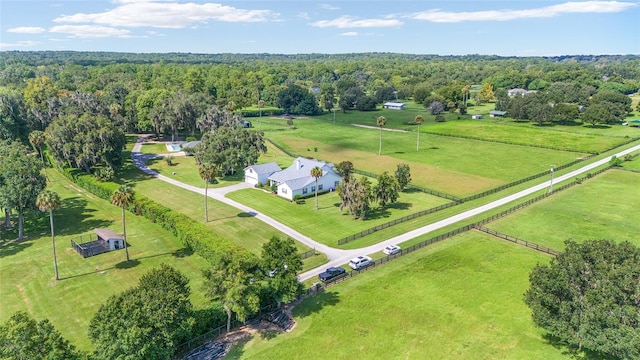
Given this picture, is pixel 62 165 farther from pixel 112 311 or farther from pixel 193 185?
pixel 112 311

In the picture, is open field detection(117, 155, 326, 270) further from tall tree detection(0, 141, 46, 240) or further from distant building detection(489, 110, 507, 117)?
distant building detection(489, 110, 507, 117)

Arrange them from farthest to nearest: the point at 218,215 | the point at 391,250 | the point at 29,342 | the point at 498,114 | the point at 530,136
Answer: the point at 498,114 → the point at 530,136 → the point at 218,215 → the point at 391,250 → the point at 29,342

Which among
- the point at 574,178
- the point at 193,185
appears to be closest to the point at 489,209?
the point at 574,178

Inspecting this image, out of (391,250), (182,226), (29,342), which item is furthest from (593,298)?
(182,226)

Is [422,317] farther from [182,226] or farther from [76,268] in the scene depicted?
[76,268]

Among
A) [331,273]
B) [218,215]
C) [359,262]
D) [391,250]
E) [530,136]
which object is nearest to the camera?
[331,273]

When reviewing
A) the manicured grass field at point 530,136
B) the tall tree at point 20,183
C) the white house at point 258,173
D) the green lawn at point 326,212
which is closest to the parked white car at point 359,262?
the green lawn at point 326,212

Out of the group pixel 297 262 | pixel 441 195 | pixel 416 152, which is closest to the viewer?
pixel 297 262

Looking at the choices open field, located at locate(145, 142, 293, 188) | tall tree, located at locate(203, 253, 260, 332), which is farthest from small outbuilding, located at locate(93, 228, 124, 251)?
open field, located at locate(145, 142, 293, 188)
